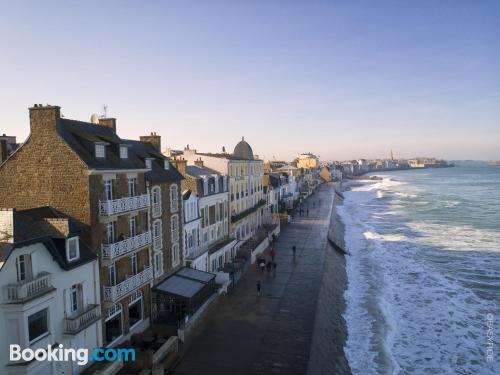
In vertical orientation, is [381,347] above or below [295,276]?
below

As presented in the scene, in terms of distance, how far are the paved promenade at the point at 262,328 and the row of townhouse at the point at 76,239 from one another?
415cm

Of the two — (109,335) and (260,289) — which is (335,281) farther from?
(109,335)

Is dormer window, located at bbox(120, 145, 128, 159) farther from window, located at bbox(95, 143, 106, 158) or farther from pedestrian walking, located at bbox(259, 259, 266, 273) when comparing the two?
pedestrian walking, located at bbox(259, 259, 266, 273)

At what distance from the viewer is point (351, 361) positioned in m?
21.6

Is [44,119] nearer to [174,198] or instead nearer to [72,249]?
[72,249]

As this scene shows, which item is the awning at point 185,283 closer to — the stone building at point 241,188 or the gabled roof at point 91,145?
the gabled roof at point 91,145

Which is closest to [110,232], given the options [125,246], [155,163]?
[125,246]

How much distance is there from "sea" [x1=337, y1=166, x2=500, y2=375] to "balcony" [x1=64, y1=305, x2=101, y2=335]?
13853 mm

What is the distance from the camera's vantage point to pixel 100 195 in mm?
18234

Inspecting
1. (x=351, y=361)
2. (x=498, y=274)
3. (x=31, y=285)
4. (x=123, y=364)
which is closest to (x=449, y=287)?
(x=498, y=274)

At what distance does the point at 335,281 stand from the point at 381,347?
10.5m

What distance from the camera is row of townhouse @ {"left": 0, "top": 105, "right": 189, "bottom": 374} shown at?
14.1m

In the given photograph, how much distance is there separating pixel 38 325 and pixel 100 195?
6.12 m

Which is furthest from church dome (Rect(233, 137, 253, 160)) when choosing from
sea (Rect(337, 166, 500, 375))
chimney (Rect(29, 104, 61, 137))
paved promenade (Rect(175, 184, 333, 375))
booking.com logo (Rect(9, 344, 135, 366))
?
booking.com logo (Rect(9, 344, 135, 366))
